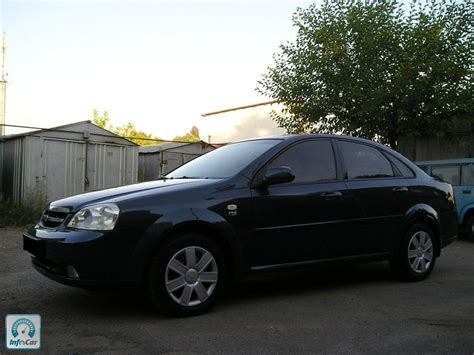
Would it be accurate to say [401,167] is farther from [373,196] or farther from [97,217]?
[97,217]

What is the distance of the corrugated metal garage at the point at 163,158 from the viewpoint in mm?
19141

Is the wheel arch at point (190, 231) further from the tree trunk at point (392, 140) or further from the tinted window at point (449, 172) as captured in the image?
the tree trunk at point (392, 140)

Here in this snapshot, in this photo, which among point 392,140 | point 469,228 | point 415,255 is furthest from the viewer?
point 392,140

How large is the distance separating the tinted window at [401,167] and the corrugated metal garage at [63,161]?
365 inches

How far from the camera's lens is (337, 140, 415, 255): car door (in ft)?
16.6

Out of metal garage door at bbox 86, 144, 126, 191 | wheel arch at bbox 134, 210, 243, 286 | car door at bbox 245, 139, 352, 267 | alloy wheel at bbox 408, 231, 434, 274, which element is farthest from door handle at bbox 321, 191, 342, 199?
metal garage door at bbox 86, 144, 126, 191

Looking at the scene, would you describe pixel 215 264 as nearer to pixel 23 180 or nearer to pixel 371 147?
pixel 371 147

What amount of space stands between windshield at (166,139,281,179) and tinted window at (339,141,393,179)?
33.2 inches

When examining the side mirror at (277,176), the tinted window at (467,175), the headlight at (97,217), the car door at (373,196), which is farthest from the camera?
the tinted window at (467,175)

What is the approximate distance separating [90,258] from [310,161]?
236 cm

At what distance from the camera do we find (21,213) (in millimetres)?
11242

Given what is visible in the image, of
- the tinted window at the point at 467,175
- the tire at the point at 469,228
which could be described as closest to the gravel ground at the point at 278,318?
the tire at the point at 469,228
